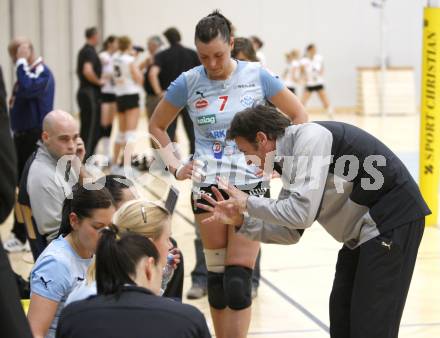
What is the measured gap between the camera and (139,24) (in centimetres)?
2159

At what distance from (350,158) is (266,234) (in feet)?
1.66

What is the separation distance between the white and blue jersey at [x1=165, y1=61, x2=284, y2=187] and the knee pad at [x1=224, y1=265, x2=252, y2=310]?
1.50 ft

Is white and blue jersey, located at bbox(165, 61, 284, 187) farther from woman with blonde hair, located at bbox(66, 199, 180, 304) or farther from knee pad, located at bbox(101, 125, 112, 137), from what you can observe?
knee pad, located at bbox(101, 125, 112, 137)

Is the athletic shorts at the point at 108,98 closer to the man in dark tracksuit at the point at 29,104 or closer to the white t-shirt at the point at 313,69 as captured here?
the man in dark tracksuit at the point at 29,104

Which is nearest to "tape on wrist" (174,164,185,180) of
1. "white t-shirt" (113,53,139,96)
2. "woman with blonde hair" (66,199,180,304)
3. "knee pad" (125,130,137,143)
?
"woman with blonde hair" (66,199,180,304)

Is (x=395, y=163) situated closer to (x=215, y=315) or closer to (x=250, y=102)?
(x=250, y=102)

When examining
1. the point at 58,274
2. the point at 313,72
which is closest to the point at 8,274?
the point at 58,274

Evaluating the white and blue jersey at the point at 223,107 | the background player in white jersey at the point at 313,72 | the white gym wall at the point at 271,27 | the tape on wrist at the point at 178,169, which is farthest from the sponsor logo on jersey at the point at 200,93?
the white gym wall at the point at 271,27

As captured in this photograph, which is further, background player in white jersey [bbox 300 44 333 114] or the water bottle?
background player in white jersey [bbox 300 44 333 114]

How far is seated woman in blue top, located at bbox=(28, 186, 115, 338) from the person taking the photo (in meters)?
3.24

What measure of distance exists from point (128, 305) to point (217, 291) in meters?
2.05

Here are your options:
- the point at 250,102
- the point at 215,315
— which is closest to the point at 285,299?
the point at 215,315

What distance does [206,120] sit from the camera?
4.36 m

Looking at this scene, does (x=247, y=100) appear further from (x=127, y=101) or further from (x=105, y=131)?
(x=105, y=131)
